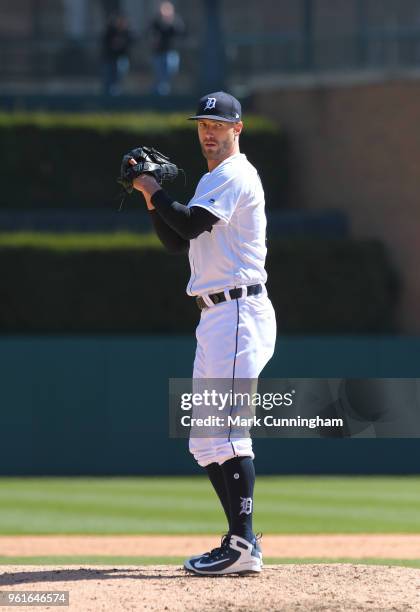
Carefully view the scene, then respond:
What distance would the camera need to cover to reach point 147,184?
5723 mm

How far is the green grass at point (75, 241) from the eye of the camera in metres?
15.7

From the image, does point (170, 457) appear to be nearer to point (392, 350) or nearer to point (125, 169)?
point (392, 350)

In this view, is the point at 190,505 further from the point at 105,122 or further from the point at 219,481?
the point at 105,122

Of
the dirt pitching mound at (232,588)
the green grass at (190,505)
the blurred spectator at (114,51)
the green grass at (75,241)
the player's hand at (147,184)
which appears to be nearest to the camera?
the dirt pitching mound at (232,588)

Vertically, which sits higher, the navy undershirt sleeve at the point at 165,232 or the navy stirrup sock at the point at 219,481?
the navy undershirt sleeve at the point at 165,232

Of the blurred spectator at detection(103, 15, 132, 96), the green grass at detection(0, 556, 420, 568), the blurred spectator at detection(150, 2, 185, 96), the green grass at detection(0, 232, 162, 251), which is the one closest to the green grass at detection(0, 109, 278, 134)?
the blurred spectator at detection(150, 2, 185, 96)

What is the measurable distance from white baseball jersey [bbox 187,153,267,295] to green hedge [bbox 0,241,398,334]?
973 centimetres

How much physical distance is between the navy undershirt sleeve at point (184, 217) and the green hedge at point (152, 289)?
32.5ft

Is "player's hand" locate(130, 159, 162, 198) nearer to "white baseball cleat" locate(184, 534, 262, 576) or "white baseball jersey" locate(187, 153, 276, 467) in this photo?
"white baseball jersey" locate(187, 153, 276, 467)

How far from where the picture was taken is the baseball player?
18.7ft

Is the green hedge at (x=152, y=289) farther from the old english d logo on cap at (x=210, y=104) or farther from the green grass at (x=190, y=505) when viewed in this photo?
the old english d logo on cap at (x=210, y=104)

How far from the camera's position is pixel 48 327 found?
52.3 feet

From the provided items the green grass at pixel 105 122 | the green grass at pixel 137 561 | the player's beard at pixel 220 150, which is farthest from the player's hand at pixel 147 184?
the green grass at pixel 105 122

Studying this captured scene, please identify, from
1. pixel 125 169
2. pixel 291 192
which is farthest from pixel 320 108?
pixel 125 169
